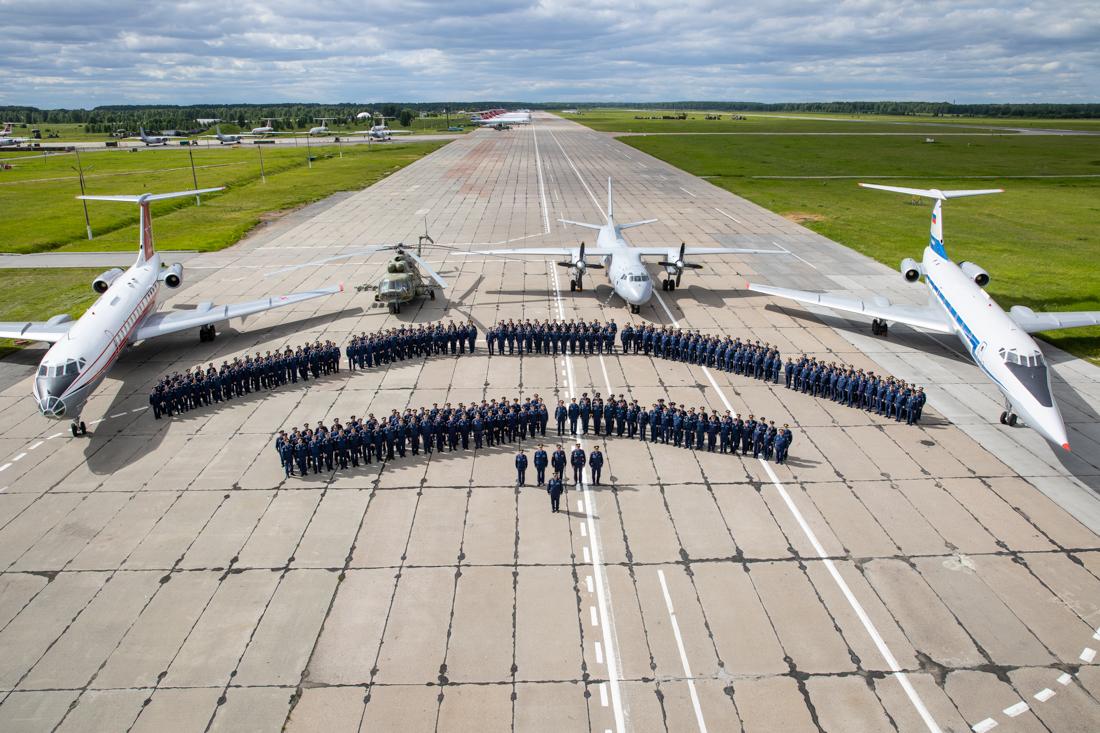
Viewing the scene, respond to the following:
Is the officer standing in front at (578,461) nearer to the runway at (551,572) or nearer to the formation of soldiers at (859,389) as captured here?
the runway at (551,572)

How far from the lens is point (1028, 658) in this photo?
12.9 metres

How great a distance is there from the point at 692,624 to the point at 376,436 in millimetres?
11003

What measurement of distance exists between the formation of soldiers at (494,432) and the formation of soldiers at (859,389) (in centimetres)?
478

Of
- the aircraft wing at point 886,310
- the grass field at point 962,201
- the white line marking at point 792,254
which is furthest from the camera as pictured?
the white line marking at point 792,254

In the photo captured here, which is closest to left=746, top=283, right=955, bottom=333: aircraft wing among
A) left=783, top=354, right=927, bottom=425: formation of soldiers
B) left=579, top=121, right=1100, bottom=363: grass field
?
left=783, top=354, right=927, bottom=425: formation of soldiers

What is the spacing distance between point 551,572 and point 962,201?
248ft

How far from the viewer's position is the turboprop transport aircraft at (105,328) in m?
21.0

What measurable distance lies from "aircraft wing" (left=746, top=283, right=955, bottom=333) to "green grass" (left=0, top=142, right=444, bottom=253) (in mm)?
43360

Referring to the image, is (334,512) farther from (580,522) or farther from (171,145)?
(171,145)

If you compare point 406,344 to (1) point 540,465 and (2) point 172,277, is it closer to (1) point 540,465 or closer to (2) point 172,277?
(1) point 540,465

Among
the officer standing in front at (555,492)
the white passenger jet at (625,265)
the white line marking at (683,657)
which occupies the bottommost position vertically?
the white line marking at (683,657)

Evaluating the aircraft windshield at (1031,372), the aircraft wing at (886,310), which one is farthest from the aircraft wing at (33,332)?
the aircraft windshield at (1031,372)

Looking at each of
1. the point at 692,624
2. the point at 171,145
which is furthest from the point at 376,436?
the point at 171,145

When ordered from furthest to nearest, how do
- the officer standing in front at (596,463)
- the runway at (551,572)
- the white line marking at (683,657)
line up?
1. the officer standing in front at (596,463)
2. the runway at (551,572)
3. the white line marking at (683,657)
